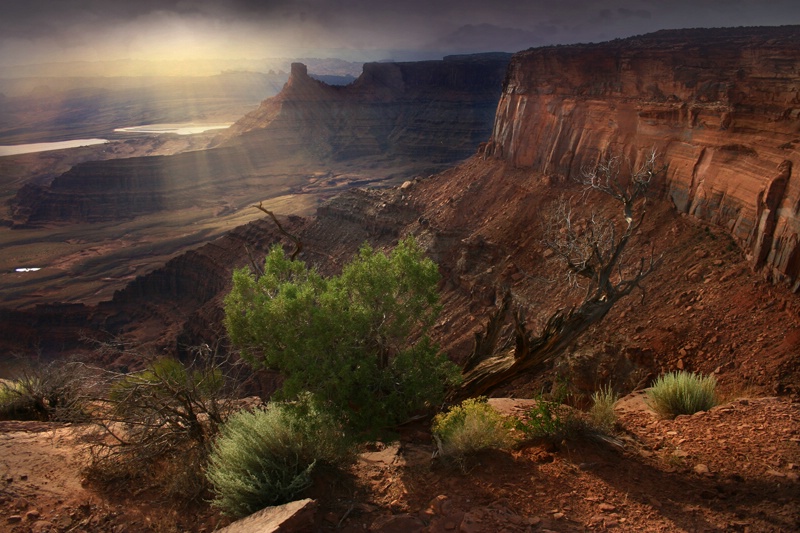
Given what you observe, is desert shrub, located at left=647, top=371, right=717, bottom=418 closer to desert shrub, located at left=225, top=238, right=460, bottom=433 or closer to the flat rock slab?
desert shrub, located at left=225, top=238, right=460, bottom=433

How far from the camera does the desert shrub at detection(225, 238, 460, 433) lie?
30.8 feet

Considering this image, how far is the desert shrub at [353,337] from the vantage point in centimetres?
939

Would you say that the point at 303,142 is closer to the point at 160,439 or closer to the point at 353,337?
the point at 160,439

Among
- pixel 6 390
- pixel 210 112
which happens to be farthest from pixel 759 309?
pixel 210 112

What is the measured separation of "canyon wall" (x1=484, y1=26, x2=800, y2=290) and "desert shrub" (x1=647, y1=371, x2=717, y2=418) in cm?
493

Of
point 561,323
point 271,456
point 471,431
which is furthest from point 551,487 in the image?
point 271,456

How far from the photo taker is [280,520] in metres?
6.79

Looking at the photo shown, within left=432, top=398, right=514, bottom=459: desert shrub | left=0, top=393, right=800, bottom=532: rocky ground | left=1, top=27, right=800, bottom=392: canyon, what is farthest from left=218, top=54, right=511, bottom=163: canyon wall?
left=0, top=393, right=800, bottom=532: rocky ground

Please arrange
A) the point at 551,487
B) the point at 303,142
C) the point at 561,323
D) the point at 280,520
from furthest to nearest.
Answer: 1. the point at 303,142
2. the point at 561,323
3. the point at 551,487
4. the point at 280,520

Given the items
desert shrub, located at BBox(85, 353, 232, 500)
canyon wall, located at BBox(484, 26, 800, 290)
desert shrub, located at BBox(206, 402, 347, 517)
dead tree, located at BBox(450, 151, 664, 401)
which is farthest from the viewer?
canyon wall, located at BBox(484, 26, 800, 290)

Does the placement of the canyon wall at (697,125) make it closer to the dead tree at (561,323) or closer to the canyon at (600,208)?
the canyon at (600,208)

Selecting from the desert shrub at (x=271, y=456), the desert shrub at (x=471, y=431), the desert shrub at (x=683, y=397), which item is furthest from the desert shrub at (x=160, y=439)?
the desert shrub at (x=683, y=397)

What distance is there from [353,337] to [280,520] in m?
3.83

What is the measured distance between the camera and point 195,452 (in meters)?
9.67
